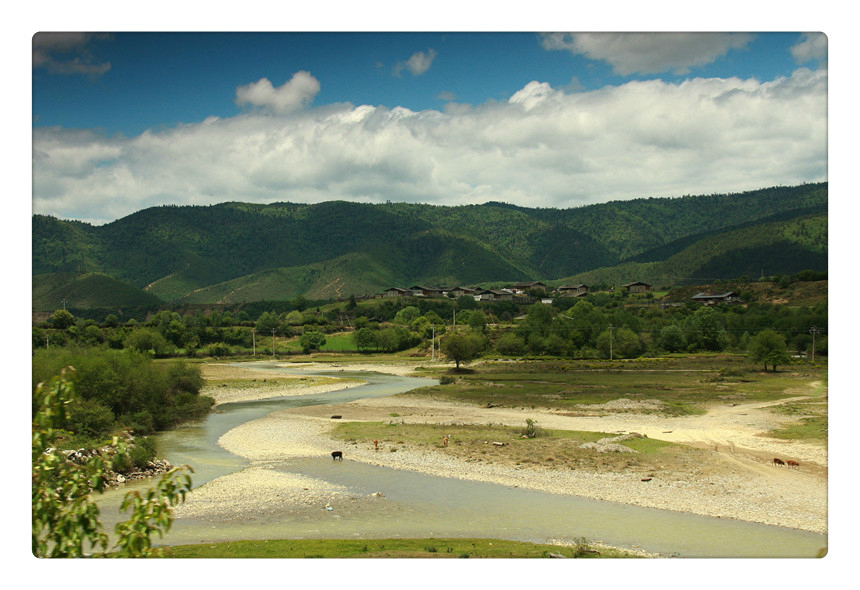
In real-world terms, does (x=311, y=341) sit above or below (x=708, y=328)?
below

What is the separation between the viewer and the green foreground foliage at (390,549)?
1116 cm

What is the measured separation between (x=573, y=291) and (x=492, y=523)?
301 feet

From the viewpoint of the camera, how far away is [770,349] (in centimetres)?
4466

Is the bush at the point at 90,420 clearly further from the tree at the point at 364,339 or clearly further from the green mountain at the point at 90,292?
the tree at the point at 364,339

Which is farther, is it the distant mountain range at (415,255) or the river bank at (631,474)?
the distant mountain range at (415,255)

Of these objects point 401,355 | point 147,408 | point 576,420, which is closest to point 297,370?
point 401,355

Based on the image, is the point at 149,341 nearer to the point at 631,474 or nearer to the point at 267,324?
the point at 267,324

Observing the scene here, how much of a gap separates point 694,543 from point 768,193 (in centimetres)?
14627

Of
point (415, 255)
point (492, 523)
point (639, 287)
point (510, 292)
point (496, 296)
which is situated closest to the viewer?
point (492, 523)

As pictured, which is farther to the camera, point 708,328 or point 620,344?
point 620,344

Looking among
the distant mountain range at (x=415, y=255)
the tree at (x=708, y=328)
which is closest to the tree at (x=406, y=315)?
the tree at (x=708, y=328)

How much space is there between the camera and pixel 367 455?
22.1m

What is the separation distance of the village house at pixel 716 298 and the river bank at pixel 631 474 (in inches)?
1505

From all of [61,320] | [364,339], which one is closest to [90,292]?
[364,339]
